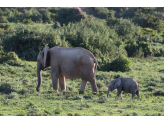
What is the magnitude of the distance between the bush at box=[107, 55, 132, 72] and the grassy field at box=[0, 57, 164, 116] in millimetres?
1110

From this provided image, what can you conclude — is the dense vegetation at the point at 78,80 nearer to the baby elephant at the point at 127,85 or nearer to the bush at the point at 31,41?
the bush at the point at 31,41

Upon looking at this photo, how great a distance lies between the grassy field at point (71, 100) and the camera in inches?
383

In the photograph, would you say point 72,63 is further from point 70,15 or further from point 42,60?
point 70,15

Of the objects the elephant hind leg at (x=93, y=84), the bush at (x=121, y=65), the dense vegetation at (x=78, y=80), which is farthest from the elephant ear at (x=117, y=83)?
the bush at (x=121, y=65)

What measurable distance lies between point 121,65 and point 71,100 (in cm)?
1026

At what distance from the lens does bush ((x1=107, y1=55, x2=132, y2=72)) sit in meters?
21.5

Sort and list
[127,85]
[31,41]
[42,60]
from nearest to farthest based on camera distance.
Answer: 1. [127,85]
2. [42,60]
3. [31,41]

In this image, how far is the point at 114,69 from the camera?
21891 mm

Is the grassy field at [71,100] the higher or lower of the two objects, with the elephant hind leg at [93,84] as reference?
lower

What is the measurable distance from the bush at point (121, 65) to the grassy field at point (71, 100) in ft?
3.64

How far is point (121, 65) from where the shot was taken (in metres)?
21.6

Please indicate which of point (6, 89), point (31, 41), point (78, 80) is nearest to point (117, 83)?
point (6, 89)

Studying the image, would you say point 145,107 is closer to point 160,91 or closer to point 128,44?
point 160,91

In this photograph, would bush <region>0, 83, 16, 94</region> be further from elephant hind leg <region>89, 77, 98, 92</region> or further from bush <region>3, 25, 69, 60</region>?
bush <region>3, 25, 69, 60</region>
